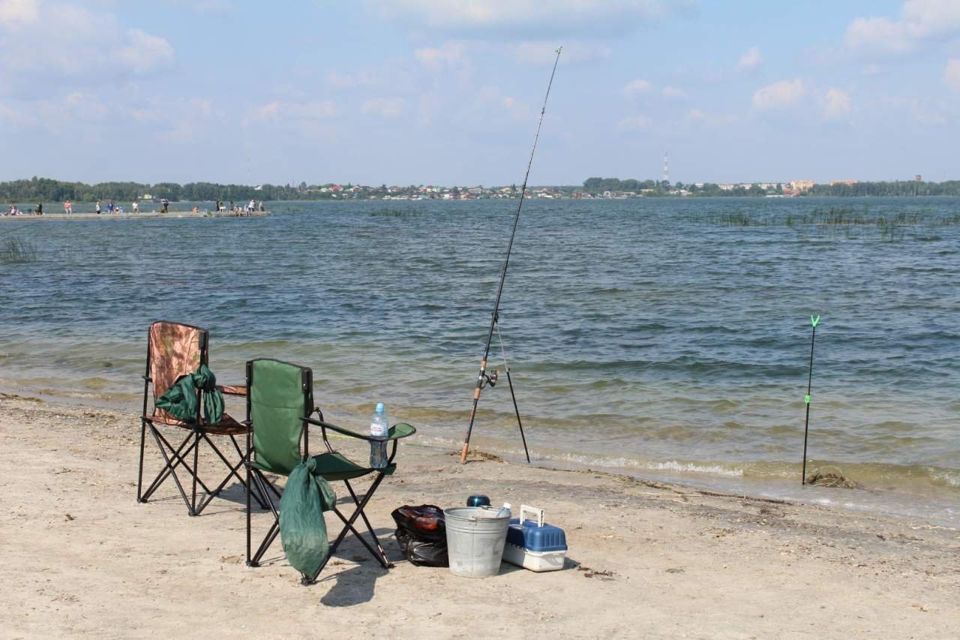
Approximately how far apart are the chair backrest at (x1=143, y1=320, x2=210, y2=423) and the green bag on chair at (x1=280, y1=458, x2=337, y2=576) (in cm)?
160

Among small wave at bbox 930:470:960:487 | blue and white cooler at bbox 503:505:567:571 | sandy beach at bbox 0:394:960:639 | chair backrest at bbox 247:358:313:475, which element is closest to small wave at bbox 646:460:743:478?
sandy beach at bbox 0:394:960:639

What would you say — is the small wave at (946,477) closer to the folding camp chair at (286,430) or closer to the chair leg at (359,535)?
the chair leg at (359,535)

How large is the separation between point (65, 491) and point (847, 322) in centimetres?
1663

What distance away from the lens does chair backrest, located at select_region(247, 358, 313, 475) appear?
229 inches

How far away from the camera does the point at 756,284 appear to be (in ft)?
94.0

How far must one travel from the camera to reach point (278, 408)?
5922 millimetres

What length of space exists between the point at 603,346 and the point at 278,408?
12124 mm

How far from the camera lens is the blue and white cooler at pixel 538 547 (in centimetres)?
607

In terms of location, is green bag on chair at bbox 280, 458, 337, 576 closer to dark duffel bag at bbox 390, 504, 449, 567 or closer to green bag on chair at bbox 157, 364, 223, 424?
dark duffel bag at bbox 390, 504, 449, 567

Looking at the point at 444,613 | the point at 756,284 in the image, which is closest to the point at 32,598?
the point at 444,613

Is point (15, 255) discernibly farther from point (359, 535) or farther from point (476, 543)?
point (476, 543)

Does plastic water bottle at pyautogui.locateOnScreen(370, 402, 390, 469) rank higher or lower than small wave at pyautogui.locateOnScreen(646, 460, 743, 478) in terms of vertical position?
higher

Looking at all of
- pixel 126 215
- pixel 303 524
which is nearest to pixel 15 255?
pixel 303 524

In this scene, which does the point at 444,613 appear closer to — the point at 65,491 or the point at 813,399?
the point at 65,491
